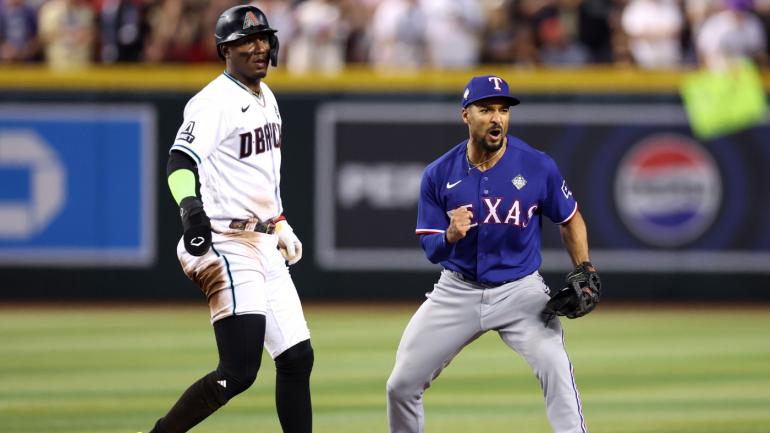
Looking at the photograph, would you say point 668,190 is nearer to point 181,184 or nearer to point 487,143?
point 487,143

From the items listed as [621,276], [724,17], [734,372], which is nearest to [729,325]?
[621,276]

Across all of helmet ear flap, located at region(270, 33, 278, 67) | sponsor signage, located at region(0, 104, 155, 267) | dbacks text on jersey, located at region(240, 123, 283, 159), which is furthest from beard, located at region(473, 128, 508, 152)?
sponsor signage, located at region(0, 104, 155, 267)

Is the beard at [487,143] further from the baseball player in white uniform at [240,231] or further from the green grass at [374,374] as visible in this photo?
the green grass at [374,374]

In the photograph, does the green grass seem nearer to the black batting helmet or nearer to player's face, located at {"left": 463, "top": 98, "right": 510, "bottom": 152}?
player's face, located at {"left": 463, "top": 98, "right": 510, "bottom": 152}

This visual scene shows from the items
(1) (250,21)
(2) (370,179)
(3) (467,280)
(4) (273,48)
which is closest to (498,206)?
(3) (467,280)

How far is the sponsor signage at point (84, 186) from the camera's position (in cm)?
1324

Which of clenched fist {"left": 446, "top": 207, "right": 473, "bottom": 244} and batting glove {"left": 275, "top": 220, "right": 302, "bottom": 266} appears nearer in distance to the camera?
clenched fist {"left": 446, "top": 207, "right": 473, "bottom": 244}

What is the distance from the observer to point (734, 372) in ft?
29.5

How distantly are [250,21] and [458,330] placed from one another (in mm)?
1908

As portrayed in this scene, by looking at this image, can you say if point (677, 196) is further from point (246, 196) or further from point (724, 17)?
point (246, 196)

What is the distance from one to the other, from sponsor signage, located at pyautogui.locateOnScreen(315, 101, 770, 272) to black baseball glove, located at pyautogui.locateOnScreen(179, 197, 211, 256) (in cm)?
855

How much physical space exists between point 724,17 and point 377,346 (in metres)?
6.80

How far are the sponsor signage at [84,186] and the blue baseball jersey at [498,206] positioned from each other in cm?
854

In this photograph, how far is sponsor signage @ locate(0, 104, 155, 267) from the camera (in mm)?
13242
